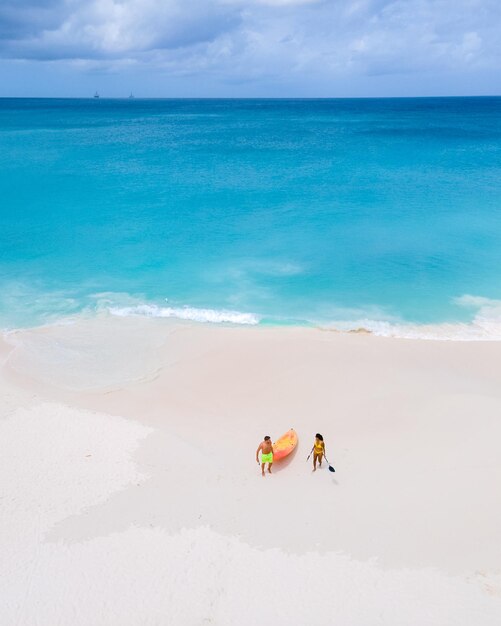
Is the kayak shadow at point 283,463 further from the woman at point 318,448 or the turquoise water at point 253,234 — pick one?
the turquoise water at point 253,234

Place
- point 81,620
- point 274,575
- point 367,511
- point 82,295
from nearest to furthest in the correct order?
point 81,620
point 274,575
point 367,511
point 82,295

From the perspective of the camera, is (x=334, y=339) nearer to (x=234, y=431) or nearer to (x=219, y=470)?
(x=234, y=431)

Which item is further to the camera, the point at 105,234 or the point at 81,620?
the point at 105,234

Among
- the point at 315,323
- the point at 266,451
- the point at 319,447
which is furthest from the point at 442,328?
the point at 266,451

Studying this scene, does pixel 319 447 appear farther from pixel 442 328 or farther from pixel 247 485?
pixel 442 328

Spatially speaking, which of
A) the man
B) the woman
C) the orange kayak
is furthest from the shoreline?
the man

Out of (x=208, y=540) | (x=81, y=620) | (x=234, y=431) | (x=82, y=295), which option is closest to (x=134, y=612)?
(x=81, y=620)
